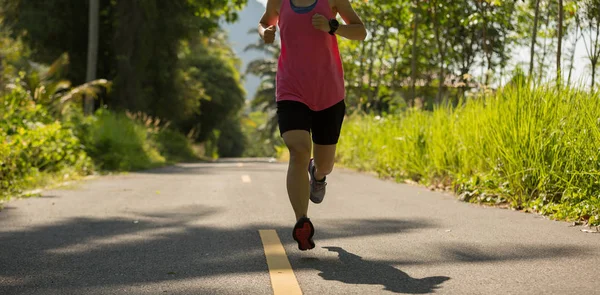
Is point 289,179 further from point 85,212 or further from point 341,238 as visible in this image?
point 85,212

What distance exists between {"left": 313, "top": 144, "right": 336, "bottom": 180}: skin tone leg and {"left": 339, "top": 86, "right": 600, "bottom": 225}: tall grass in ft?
7.27

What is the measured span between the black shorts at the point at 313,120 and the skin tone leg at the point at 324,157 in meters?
0.05

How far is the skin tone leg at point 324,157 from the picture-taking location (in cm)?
528

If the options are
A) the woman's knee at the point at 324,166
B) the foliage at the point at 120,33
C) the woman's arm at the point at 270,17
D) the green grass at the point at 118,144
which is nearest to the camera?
the woman's arm at the point at 270,17

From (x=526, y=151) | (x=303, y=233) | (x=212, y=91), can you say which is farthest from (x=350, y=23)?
(x=212, y=91)

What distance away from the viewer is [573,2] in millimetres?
11133

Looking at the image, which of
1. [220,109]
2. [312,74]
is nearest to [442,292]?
[312,74]

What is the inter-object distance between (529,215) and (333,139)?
2.65 meters

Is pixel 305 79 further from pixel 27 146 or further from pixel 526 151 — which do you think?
pixel 27 146

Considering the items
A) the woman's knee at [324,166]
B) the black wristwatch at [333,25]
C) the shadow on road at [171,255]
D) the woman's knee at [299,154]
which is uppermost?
the black wristwatch at [333,25]

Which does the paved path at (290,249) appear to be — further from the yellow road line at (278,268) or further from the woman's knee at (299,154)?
the woman's knee at (299,154)

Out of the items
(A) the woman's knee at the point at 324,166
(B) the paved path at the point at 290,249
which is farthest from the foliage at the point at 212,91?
(A) the woman's knee at the point at 324,166

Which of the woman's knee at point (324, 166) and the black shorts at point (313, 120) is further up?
the black shorts at point (313, 120)

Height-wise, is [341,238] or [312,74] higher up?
[312,74]
